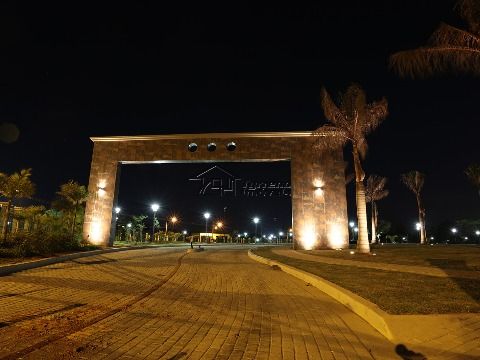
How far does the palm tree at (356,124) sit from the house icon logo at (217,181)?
1678cm

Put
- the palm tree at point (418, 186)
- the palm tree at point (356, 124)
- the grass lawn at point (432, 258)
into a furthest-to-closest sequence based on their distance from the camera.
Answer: the palm tree at point (418, 186) < the palm tree at point (356, 124) < the grass lawn at point (432, 258)

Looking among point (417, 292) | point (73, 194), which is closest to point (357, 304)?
point (417, 292)

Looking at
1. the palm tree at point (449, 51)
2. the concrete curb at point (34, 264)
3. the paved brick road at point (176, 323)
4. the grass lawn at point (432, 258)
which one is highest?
the palm tree at point (449, 51)

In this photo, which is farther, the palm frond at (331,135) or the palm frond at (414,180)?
the palm frond at (414,180)

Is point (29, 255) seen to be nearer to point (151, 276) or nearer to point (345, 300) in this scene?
point (151, 276)

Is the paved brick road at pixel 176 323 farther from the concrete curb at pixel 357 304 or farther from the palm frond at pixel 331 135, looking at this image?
the palm frond at pixel 331 135

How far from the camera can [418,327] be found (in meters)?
4.42

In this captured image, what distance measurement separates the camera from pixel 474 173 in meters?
32.0

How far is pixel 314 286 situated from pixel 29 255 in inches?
472

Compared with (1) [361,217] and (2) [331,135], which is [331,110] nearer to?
(2) [331,135]

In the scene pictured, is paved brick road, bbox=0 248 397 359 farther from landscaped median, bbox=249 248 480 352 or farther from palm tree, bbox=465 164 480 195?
palm tree, bbox=465 164 480 195

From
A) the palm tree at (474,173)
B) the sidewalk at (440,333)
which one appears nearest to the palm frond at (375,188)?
the palm tree at (474,173)

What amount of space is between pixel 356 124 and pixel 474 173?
2175 cm

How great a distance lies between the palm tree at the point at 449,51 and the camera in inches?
381
